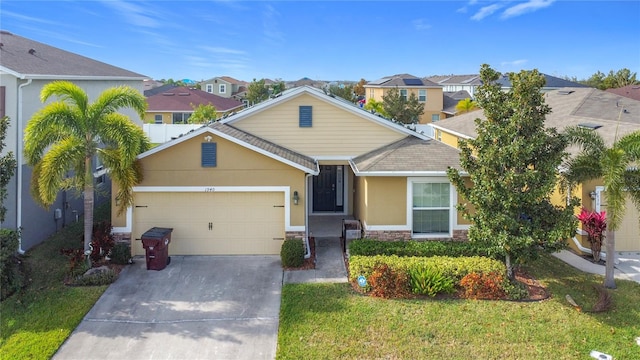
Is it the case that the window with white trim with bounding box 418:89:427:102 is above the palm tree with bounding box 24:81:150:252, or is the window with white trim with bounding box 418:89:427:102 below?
above

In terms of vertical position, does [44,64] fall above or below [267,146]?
above

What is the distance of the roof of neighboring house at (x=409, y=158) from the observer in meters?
13.3

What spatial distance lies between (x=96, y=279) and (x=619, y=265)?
13838 mm

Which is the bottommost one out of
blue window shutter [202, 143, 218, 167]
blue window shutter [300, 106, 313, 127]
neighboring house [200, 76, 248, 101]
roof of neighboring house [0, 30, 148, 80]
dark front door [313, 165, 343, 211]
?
dark front door [313, 165, 343, 211]

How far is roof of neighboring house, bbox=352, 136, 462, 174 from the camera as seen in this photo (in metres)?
13.3

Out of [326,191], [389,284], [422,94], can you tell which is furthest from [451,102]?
[389,284]

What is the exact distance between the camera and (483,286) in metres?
10.4

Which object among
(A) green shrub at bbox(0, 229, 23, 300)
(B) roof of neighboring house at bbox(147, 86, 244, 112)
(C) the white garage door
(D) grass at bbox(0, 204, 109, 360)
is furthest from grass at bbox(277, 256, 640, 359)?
(B) roof of neighboring house at bbox(147, 86, 244, 112)

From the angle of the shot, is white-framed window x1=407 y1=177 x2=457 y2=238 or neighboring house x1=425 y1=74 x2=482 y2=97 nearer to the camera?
white-framed window x1=407 y1=177 x2=457 y2=238

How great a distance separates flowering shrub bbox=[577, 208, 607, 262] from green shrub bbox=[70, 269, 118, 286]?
12977mm

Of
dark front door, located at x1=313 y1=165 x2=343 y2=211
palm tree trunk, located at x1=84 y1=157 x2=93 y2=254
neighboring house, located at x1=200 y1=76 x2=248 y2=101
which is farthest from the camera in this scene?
neighboring house, located at x1=200 y1=76 x2=248 y2=101

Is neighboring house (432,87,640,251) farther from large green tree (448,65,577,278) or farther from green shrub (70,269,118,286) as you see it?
green shrub (70,269,118,286)

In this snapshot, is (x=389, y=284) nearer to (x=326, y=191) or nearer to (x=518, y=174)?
(x=518, y=174)

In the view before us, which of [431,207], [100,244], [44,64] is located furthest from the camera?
[44,64]
